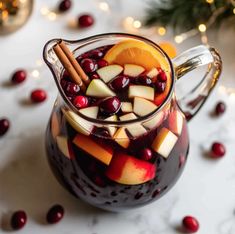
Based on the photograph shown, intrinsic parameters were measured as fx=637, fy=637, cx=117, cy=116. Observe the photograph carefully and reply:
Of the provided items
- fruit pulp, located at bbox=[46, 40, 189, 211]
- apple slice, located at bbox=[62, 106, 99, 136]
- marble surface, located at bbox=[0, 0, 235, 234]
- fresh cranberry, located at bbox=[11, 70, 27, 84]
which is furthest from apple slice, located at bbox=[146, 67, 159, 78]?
fresh cranberry, located at bbox=[11, 70, 27, 84]

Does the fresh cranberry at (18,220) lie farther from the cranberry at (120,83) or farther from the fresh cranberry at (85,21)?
the fresh cranberry at (85,21)

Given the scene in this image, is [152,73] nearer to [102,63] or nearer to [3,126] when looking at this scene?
[102,63]

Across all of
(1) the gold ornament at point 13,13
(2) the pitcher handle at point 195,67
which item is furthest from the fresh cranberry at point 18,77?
(2) the pitcher handle at point 195,67

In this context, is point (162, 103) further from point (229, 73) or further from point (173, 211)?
point (229, 73)

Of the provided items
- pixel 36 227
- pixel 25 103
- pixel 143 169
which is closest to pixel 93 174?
pixel 143 169

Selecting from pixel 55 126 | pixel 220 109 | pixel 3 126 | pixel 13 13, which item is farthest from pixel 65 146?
pixel 13 13

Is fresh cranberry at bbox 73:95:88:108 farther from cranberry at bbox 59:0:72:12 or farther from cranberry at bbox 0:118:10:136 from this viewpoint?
cranberry at bbox 59:0:72:12
